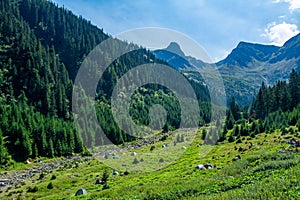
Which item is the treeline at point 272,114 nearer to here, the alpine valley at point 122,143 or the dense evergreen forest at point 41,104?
the alpine valley at point 122,143

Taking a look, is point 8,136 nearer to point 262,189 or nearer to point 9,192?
point 9,192

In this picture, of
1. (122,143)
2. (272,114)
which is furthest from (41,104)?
(272,114)

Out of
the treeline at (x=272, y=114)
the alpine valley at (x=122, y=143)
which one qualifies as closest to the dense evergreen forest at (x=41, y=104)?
the alpine valley at (x=122, y=143)

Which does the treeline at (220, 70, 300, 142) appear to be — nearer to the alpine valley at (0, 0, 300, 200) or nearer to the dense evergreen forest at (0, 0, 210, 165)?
the alpine valley at (0, 0, 300, 200)

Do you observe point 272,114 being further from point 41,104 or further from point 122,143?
point 41,104

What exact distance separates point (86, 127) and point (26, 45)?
69670mm

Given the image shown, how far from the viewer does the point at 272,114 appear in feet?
287

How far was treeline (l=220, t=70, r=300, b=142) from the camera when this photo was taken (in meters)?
71.1

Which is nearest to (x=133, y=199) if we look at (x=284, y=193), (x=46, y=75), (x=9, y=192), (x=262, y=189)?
(x=262, y=189)

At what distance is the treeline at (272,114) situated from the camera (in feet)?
233

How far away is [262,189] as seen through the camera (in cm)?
1773

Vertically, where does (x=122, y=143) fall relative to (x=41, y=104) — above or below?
below

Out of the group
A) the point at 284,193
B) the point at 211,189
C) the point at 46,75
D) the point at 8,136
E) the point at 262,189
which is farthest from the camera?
the point at 46,75

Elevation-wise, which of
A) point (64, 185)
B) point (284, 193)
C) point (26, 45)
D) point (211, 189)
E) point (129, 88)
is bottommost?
point (64, 185)
